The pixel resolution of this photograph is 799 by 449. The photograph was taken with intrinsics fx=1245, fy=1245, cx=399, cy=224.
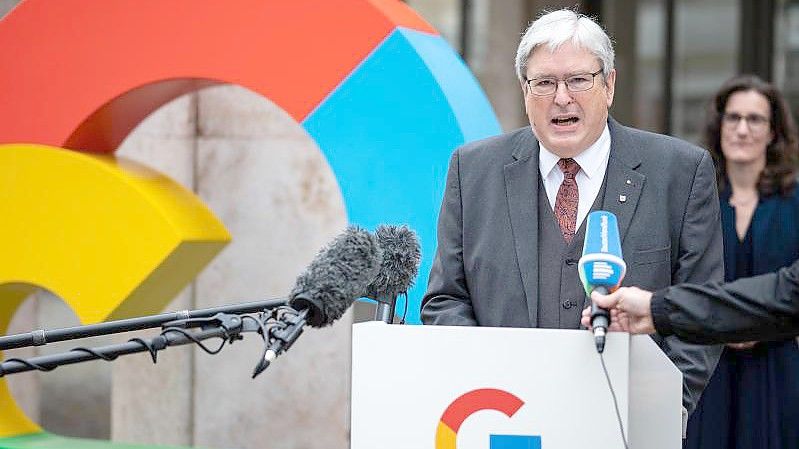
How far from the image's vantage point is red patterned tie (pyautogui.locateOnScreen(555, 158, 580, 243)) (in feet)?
12.1

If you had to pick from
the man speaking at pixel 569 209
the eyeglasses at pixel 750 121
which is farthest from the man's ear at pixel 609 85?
the eyeglasses at pixel 750 121

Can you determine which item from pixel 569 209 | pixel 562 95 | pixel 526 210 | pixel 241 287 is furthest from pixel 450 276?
pixel 241 287

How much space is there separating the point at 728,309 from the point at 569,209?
72 cm

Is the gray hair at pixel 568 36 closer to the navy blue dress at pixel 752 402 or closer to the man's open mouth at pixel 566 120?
the man's open mouth at pixel 566 120

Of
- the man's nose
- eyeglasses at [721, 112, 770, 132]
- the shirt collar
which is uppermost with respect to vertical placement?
eyeglasses at [721, 112, 770, 132]

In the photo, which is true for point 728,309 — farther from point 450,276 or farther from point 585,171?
point 450,276

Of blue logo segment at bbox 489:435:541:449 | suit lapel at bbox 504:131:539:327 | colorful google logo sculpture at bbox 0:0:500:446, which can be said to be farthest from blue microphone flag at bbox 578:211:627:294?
colorful google logo sculpture at bbox 0:0:500:446

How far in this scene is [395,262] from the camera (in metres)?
3.48

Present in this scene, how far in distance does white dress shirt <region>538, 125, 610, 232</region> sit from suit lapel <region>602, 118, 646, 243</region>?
3 centimetres

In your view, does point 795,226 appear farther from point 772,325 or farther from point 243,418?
point 243,418

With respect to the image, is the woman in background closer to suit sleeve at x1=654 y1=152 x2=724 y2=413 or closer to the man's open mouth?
suit sleeve at x1=654 y1=152 x2=724 y2=413

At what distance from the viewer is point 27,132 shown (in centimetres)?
540

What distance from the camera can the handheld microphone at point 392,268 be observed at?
3.42 metres

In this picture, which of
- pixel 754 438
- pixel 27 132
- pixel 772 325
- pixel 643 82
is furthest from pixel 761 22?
pixel 772 325
